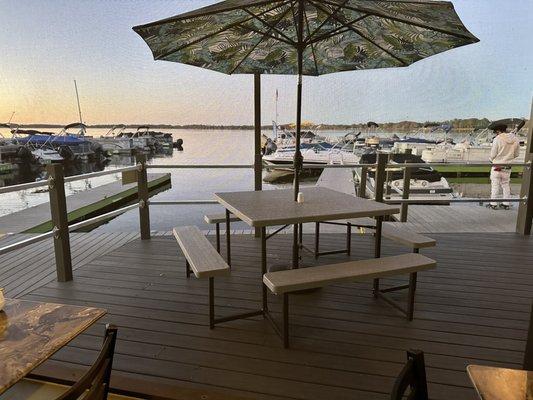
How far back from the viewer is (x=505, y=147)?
6.48m

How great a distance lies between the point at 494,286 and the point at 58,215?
144 inches

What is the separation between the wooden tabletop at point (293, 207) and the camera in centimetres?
225

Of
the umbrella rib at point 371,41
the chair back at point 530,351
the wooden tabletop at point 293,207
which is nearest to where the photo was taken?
the chair back at point 530,351

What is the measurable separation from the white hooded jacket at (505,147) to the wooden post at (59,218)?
7.14 m

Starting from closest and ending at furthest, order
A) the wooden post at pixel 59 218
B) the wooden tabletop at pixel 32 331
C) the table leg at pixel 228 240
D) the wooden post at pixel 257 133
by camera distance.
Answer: the wooden tabletop at pixel 32 331
the wooden post at pixel 59 218
the table leg at pixel 228 240
the wooden post at pixel 257 133

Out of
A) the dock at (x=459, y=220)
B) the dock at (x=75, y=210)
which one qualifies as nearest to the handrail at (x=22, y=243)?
the dock at (x=75, y=210)

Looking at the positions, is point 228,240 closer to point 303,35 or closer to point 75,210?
point 303,35

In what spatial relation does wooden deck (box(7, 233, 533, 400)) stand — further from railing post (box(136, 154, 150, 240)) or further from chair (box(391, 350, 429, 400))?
chair (box(391, 350, 429, 400))

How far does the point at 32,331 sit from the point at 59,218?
6.77ft

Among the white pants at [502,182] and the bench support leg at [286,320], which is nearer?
the bench support leg at [286,320]

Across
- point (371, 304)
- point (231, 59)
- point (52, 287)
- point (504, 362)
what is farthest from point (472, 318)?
point (52, 287)

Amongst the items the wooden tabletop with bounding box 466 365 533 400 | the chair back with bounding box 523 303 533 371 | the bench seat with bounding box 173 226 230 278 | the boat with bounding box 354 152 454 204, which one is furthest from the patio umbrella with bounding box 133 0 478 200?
the boat with bounding box 354 152 454 204

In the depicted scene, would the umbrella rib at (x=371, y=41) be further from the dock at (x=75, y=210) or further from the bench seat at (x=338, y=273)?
the dock at (x=75, y=210)

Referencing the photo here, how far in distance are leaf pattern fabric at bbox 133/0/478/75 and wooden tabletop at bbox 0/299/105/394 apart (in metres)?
1.70
